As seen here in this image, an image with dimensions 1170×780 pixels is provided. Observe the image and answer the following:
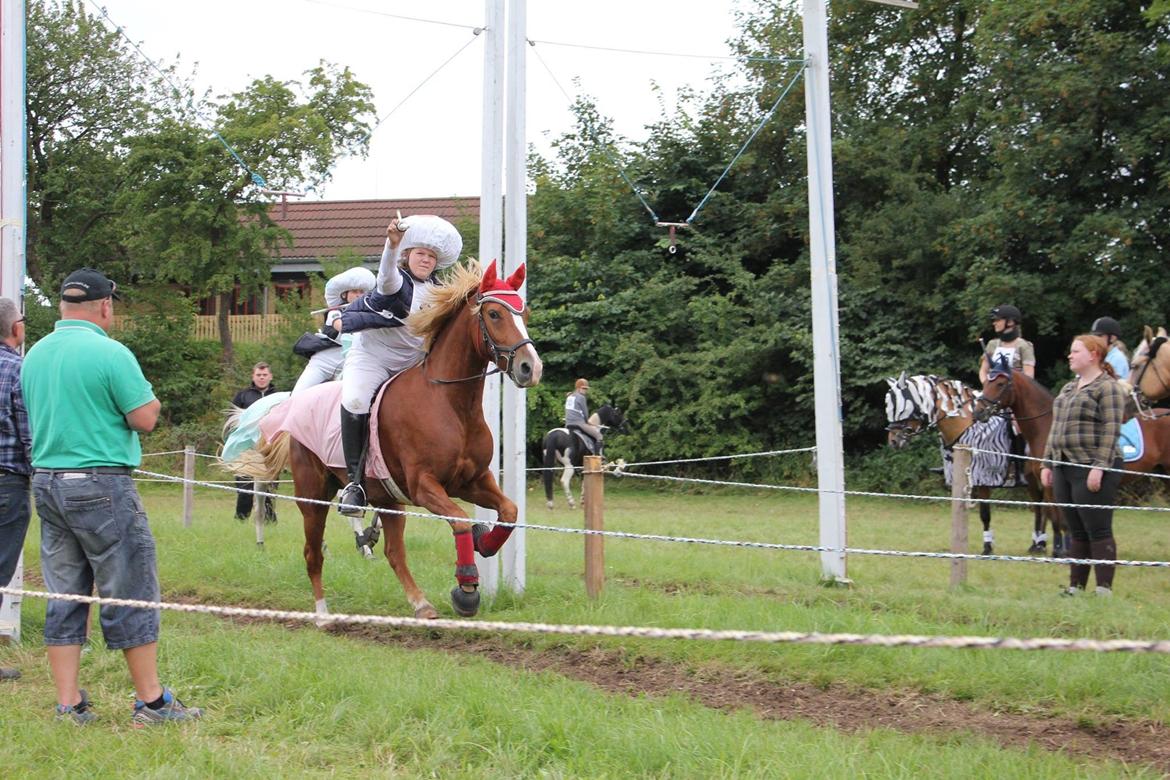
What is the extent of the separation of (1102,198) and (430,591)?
55.3 feet

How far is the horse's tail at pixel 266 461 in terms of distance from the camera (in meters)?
9.62

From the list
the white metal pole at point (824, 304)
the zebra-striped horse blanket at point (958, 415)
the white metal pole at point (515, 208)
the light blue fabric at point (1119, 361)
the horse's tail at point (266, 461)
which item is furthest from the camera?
the zebra-striped horse blanket at point (958, 415)

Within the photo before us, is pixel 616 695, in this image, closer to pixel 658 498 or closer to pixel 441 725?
pixel 441 725

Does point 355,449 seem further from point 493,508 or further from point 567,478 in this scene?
point 567,478

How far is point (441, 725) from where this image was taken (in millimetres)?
4953

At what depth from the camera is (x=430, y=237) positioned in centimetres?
789

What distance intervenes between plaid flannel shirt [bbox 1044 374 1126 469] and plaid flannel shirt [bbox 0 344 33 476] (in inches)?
293

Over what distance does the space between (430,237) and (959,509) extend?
483 cm

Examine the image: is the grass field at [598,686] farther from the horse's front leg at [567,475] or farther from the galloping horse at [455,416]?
the horse's front leg at [567,475]

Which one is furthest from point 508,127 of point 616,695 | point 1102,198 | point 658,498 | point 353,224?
point 353,224

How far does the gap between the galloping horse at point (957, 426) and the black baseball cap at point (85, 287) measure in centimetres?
967

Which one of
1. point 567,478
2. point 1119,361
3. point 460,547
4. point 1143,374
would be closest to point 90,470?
point 460,547

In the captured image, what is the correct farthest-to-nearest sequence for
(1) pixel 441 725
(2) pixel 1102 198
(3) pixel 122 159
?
(3) pixel 122 159 → (2) pixel 1102 198 → (1) pixel 441 725

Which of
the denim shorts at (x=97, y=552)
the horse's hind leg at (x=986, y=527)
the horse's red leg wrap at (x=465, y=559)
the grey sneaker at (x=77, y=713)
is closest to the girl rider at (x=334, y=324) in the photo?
the horse's red leg wrap at (x=465, y=559)
